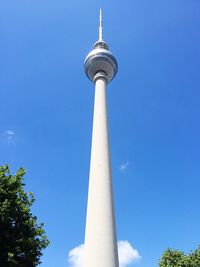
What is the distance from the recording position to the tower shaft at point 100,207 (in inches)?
1085

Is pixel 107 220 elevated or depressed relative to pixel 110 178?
depressed

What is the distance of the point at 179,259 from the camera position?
47.9 metres

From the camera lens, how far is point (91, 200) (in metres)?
32.0

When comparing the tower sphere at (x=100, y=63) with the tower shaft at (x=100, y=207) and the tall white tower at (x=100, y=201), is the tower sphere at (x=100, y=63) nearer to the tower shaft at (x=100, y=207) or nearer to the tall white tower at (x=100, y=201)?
the tall white tower at (x=100, y=201)

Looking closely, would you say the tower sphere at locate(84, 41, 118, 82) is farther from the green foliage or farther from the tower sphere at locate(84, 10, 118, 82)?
the green foliage

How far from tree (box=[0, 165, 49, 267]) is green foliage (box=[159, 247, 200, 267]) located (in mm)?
28230

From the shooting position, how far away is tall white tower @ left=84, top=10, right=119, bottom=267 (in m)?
27.6

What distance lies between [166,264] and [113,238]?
24717 mm

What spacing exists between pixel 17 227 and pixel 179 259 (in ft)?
104

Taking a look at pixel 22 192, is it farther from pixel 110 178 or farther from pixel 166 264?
pixel 166 264

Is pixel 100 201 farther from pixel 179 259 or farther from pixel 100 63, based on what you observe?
pixel 100 63

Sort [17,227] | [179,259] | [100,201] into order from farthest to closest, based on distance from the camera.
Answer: [179,259] < [100,201] < [17,227]

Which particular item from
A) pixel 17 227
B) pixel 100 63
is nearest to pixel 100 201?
pixel 17 227

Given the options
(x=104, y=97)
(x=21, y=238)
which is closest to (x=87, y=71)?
(x=104, y=97)
